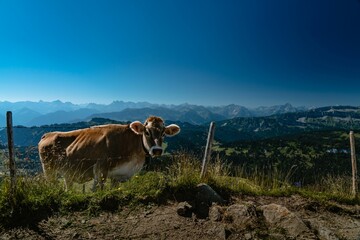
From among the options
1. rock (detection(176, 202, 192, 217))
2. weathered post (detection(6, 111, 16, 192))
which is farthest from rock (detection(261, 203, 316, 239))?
weathered post (detection(6, 111, 16, 192))

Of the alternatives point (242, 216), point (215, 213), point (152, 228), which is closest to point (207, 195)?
point (215, 213)

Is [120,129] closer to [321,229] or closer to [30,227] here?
[30,227]

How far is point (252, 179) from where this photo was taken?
12.0m

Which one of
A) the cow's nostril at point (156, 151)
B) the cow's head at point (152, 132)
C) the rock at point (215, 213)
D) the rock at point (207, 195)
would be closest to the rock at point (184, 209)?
the rock at point (215, 213)

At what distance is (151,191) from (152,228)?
5.44ft

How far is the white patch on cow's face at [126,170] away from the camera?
32.8 feet

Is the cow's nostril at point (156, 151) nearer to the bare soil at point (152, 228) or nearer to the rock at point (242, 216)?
the bare soil at point (152, 228)

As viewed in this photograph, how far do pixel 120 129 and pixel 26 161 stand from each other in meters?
3.31

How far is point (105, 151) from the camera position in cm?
1020

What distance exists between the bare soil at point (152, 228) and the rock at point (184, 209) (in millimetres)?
104

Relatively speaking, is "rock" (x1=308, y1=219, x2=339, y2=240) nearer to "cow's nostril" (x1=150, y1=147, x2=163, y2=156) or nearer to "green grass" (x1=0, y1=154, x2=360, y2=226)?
"green grass" (x1=0, y1=154, x2=360, y2=226)

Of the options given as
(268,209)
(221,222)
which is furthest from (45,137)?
(268,209)

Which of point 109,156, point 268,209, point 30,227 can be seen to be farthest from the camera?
point 109,156

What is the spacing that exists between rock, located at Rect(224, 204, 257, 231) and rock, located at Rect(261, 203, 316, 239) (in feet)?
1.10
